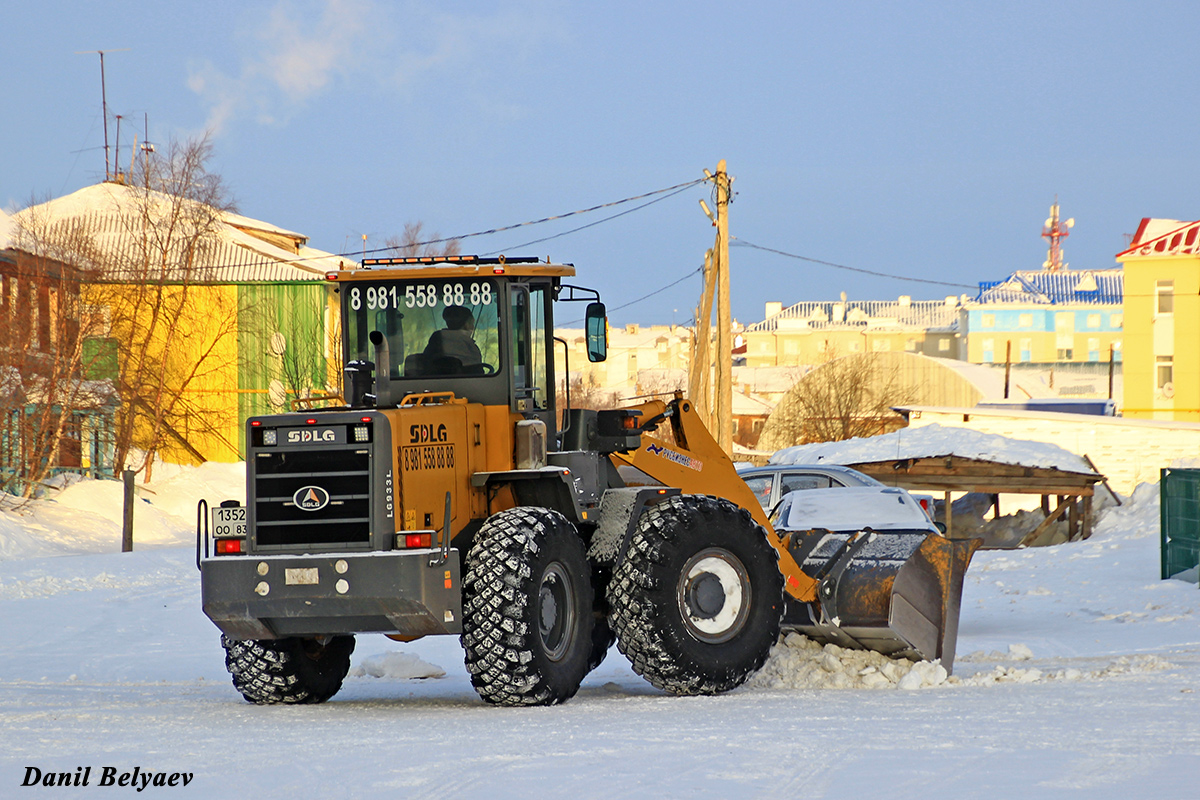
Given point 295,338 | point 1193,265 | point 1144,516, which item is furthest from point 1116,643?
point 1193,265

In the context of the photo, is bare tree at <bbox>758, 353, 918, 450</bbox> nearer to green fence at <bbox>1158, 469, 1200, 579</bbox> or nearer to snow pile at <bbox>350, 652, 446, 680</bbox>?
green fence at <bbox>1158, 469, 1200, 579</bbox>

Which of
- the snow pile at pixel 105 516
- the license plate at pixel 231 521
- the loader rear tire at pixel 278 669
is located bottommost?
the snow pile at pixel 105 516

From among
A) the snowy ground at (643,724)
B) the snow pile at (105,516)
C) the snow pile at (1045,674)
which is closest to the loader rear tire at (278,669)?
the snowy ground at (643,724)

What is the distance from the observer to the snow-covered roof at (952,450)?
107ft

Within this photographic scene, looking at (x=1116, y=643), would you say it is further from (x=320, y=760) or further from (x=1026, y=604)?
(x=320, y=760)

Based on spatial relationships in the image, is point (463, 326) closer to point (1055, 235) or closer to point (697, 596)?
point (697, 596)

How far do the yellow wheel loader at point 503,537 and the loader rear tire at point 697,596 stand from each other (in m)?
0.02

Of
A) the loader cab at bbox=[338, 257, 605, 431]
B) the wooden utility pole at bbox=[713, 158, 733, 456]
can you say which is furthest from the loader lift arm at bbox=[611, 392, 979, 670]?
the wooden utility pole at bbox=[713, 158, 733, 456]

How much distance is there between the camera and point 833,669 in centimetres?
1111

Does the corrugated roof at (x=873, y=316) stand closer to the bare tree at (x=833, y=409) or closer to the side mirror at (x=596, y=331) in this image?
the bare tree at (x=833, y=409)

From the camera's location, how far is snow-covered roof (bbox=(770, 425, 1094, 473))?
32.6m

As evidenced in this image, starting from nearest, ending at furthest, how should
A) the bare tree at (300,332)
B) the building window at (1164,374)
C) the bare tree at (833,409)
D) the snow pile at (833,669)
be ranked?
the snow pile at (833,669), the bare tree at (300,332), the bare tree at (833,409), the building window at (1164,374)

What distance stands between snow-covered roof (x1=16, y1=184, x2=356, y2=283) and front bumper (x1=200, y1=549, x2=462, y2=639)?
34.6m

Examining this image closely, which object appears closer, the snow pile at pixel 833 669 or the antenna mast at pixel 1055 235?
the snow pile at pixel 833 669
